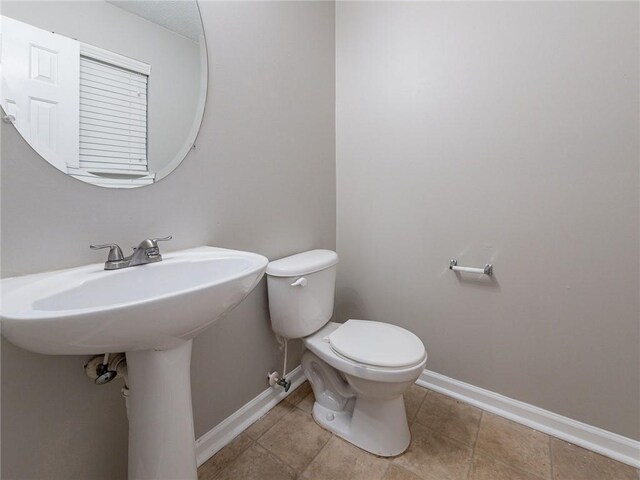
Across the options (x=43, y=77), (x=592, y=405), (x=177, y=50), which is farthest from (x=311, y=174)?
(x=592, y=405)

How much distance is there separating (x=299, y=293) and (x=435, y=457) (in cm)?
84

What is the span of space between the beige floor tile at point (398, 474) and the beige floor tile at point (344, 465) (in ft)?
0.06

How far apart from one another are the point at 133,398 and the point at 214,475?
0.55m

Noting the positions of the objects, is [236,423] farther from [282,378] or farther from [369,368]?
[369,368]

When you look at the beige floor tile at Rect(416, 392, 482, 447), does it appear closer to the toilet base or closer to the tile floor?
the tile floor

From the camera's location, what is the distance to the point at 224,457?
1092mm

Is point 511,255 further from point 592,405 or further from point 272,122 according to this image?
point 272,122

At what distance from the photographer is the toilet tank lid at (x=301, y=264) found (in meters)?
1.18

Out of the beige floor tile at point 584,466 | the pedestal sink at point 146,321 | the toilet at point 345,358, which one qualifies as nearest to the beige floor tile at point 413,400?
the toilet at point 345,358

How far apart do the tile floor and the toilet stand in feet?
0.22

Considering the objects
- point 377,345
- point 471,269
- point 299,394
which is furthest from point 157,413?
point 471,269

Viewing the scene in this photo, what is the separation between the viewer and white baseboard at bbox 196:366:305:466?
108 centimetres

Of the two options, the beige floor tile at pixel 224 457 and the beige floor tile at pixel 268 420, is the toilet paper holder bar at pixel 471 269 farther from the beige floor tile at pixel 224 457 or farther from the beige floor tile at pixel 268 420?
→ the beige floor tile at pixel 224 457

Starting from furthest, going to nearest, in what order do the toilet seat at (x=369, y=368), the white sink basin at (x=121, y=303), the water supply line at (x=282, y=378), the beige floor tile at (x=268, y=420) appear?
the water supply line at (x=282, y=378), the beige floor tile at (x=268, y=420), the toilet seat at (x=369, y=368), the white sink basin at (x=121, y=303)
